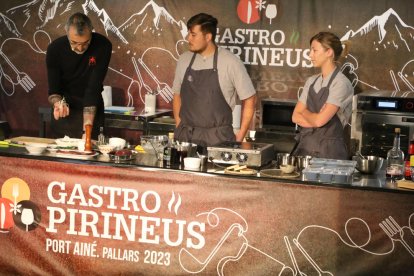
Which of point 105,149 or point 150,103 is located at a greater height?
point 150,103

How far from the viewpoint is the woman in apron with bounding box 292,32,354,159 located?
517 centimetres

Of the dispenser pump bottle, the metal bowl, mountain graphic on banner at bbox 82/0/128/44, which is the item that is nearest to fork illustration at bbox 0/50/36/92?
mountain graphic on banner at bbox 82/0/128/44

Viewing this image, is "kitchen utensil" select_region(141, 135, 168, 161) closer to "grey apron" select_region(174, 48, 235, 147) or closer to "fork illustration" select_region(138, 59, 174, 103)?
"grey apron" select_region(174, 48, 235, 147)

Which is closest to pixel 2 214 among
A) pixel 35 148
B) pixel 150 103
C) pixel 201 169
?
pixel 35 148

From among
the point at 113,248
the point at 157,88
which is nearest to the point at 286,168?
the point at 113,248

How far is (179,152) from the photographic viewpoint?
15.5 feet

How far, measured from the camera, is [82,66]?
5871mm

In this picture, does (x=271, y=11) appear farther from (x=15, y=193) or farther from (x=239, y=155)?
(x=15, y=193)

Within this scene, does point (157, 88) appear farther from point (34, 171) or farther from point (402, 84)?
point (34, 171)

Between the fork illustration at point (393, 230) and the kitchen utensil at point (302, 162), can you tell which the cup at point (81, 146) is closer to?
the kitchen utensil at point (302, 162)

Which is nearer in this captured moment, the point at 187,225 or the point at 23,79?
the point at 187,225

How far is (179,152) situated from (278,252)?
874mm

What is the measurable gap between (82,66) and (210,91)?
3.42ft

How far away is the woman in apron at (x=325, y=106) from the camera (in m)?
5.17
